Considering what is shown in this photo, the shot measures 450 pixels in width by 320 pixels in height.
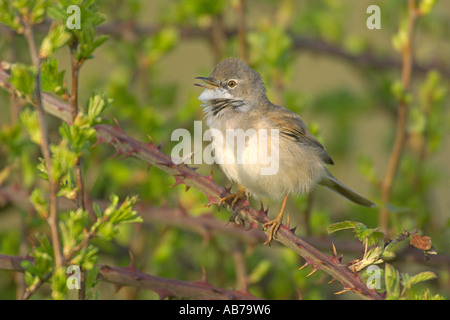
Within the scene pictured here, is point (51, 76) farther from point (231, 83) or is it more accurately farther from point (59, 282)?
point (231, 83)

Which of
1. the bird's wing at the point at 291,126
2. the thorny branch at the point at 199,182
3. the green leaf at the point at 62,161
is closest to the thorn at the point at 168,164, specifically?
the thorny branch at the point at 199,182

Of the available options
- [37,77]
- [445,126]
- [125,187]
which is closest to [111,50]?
[125,187]

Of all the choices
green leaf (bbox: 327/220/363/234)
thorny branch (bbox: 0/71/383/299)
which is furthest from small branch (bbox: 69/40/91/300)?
green leaf (bbox: 327/220/363/234)

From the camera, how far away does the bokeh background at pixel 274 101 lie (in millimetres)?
3715

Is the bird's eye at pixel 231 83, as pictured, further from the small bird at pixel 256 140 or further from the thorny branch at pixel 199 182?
the thorny branch at pixel 199 182

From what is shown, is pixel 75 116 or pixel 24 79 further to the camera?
pixel 75 116

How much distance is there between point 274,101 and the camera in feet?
13.5

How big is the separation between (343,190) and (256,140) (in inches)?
39.1

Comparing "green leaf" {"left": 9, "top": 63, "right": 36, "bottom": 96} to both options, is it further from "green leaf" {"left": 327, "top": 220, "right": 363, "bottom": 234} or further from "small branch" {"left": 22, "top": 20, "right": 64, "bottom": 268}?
"green leaf" {"left": 327, "top": 220, "right": 363, "bottom": 234}

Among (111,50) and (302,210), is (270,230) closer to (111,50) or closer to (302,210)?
(302,210)

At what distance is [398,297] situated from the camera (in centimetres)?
200

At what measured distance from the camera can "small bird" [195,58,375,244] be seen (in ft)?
10.9

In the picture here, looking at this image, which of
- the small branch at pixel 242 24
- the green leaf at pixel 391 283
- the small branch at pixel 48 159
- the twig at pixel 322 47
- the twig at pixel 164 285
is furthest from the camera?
the twig at pixel 322 47

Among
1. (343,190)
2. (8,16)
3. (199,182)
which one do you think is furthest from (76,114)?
(343,190)
